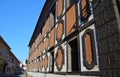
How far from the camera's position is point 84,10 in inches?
256

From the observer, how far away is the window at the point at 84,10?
242 inches

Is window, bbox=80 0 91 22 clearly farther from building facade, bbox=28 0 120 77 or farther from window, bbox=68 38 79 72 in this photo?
window, bbox=68 38 79 72

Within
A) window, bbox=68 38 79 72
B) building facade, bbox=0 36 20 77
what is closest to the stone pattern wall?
window, bbox=68 38 79 72

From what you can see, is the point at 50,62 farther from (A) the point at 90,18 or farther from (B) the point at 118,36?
(B) the point at 118,36

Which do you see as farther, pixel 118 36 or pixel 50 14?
pixel 50 14

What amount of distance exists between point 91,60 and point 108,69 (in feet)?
5.14

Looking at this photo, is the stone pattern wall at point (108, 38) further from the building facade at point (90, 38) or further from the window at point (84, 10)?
the window at point (84, 10)

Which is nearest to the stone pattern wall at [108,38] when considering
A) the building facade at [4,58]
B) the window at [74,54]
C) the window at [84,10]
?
the window at [84,10]

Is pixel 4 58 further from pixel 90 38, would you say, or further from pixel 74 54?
pixel 90 38

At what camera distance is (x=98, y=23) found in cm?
474

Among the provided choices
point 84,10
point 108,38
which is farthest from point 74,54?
point 108,38

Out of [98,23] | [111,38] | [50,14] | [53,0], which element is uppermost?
[53,0]

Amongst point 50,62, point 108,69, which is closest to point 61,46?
point 50,62

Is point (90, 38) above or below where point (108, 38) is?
above
